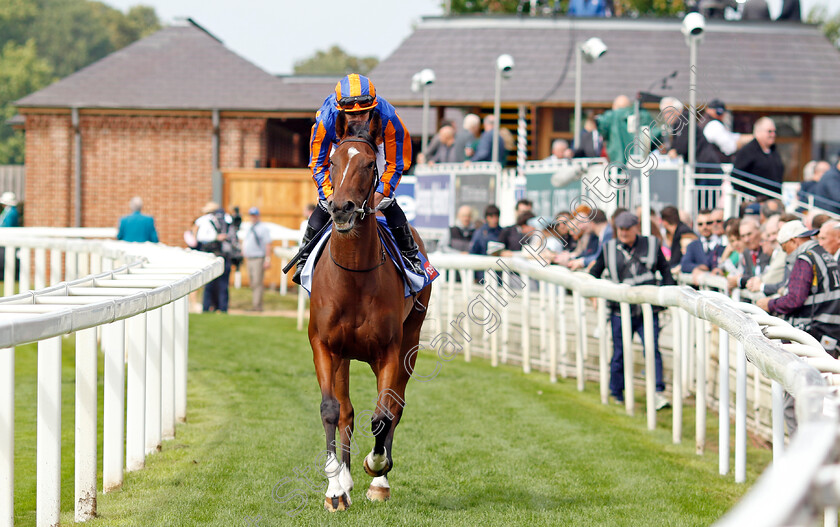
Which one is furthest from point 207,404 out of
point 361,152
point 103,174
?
point 103,174

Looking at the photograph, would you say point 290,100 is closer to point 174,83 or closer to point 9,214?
point 174,83

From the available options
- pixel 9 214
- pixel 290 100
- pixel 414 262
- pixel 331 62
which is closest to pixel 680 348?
pixel 414 262

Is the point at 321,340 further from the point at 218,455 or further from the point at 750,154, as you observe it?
the point at 750,154

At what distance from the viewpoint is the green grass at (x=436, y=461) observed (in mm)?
5113

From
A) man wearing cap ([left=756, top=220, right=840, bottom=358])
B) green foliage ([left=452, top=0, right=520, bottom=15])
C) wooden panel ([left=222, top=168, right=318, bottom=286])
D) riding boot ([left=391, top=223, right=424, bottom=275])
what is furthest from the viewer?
green foliage ([left=452, top=0, right=520, bottom=15])

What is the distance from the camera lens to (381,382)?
17.5 feet

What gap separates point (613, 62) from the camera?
2250 cm

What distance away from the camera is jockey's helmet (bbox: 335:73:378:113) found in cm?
514

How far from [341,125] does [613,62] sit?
18320mm

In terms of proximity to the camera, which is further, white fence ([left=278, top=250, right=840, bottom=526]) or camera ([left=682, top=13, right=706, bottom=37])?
camera ([left=682, top=13, right=706, bottom=37])

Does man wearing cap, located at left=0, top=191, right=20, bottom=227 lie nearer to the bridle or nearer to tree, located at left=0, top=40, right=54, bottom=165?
the bridle

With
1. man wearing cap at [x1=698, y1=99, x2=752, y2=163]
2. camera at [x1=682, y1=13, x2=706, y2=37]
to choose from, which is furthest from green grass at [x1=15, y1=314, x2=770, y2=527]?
man wearing cap at [x1=698, y1=99, x2=752, y2=163]

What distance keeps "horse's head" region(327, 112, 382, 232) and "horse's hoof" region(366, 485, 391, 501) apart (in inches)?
57.3

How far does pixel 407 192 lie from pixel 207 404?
9.54m
